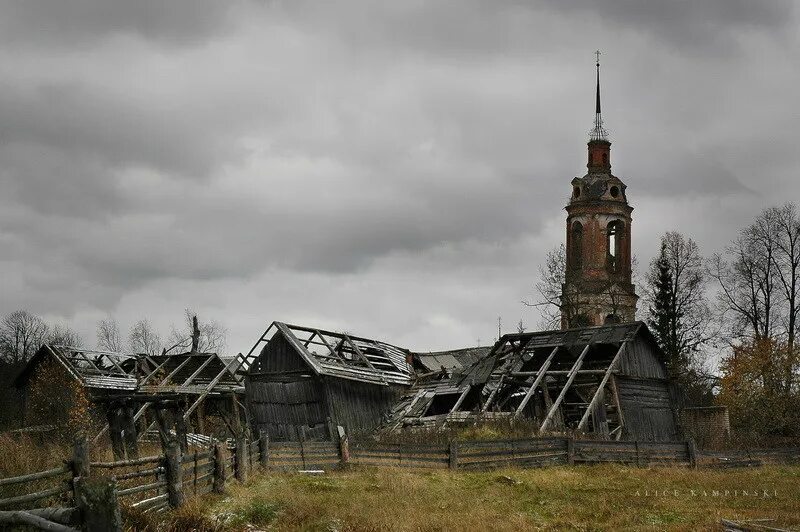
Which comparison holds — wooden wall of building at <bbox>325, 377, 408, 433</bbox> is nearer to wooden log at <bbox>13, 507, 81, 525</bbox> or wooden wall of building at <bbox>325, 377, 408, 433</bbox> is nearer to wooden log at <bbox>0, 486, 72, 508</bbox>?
wooden log at <bbox>0, 486, 72, 508</bbox>

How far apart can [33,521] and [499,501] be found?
11582mm

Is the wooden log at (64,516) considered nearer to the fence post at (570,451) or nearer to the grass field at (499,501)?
the grass field at (499,501)

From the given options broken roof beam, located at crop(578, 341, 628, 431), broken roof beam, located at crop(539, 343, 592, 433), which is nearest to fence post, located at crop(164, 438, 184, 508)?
broken roof beam, located at crop(539, 343, 592, 433)

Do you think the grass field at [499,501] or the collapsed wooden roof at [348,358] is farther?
the collapsed wooden roof at [348,358]

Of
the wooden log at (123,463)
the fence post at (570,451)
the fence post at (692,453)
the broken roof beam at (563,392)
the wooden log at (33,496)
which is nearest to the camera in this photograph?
the wooden log at (33,496)

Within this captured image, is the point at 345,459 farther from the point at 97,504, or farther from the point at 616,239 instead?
the point at 616,239

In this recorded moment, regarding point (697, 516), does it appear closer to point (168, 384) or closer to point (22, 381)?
point (168, 384)

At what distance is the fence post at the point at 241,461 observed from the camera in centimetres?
2153

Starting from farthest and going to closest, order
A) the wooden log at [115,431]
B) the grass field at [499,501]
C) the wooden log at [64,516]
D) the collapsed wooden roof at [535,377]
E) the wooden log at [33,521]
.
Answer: the collapsed wooden roof at [535,377] → the wooden log at [115,431] → the grass field at [499,501] → the wooden log at [64,516] → the wooden log at [33,521]

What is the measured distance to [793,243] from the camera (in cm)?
4775

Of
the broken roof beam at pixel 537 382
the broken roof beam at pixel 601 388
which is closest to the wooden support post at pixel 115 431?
the broken roof beam at pixel 537 382

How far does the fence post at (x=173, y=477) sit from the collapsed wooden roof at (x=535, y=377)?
752 inches

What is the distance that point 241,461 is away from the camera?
21.6 meters

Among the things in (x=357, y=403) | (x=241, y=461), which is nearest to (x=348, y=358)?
(x=357, y=403)
